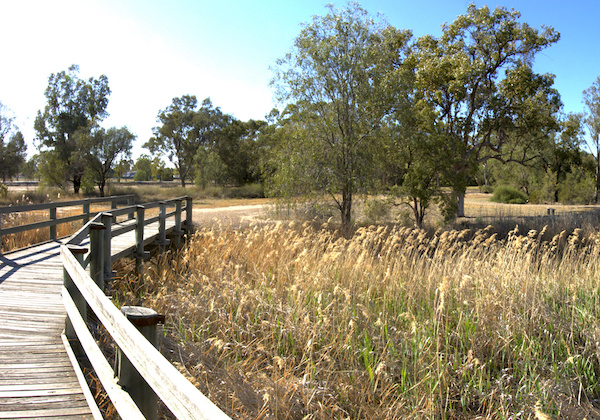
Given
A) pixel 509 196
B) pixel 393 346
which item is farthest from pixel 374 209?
pixel 509 196

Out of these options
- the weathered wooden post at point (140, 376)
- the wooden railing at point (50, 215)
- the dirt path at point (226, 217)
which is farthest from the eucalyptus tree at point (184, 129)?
the weathered wooden post at point (140, 376)

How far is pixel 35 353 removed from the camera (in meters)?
4.04

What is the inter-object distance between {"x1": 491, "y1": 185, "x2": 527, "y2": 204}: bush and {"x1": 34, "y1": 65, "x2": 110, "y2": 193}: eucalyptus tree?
33966 millimetres

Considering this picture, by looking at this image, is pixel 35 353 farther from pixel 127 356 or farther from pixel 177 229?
pixel 177 229

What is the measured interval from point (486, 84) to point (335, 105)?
1107 centimetres

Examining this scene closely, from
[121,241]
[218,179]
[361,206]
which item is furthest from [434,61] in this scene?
[218,179]

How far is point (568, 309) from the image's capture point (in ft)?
20.9

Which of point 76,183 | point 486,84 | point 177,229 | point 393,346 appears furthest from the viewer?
point 76,183

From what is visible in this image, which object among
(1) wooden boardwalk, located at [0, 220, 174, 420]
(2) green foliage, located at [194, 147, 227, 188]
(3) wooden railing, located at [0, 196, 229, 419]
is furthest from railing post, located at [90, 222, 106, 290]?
(2) green foliage, located at [194, 147, 227, 188]

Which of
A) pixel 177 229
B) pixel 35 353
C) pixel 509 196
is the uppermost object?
pixel 509 196

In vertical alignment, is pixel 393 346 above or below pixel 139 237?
below

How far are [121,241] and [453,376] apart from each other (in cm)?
748

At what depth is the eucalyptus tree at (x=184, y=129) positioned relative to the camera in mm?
48656

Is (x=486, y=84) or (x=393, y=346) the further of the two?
(x=486, y=84)
